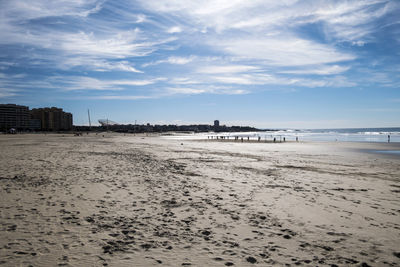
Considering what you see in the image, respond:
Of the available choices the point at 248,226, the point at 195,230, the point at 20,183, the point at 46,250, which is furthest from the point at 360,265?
the point at 20,183

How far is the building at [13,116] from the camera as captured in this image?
155500mm

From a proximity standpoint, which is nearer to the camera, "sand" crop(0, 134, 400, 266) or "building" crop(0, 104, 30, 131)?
"sand" crop(0, 134, 400, 266)

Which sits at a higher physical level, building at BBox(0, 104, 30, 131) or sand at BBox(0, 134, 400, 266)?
building at BBox(0, 104, 30, 131)

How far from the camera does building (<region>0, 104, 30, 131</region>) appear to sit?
155500mm

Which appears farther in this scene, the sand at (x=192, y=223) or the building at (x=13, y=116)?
the building at (x=13, y=116)

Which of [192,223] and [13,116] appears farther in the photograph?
[13,116]

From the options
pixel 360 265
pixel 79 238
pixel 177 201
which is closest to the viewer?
pixel 360 265

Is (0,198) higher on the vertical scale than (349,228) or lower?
higher

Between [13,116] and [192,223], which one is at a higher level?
[13,116]

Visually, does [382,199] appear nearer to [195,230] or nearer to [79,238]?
[195,230]

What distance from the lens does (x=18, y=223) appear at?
5324 millimetres

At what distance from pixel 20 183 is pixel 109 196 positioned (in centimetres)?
396

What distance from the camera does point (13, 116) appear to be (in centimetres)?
15925

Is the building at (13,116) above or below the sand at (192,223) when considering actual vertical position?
above
